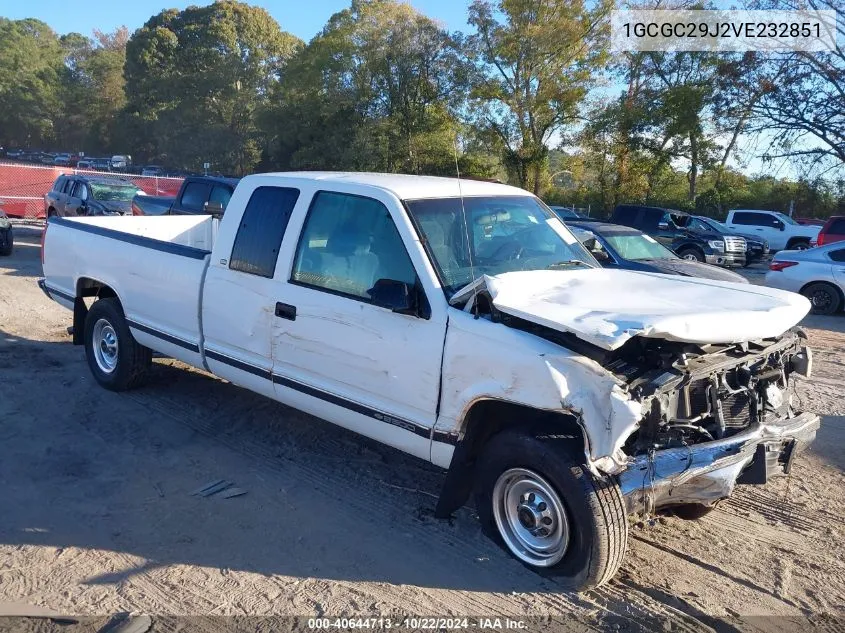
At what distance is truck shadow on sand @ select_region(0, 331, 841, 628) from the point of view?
390 centimetres

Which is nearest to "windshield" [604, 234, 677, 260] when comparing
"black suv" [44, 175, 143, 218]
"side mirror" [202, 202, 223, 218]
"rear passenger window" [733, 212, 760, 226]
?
"side mirror" [202, 202, 223, 218]

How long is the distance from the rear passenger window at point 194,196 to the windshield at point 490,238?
27.8ft

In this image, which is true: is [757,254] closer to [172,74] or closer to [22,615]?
[22,615]

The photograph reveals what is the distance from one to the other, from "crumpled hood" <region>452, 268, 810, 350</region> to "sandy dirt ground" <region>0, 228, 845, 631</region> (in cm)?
128

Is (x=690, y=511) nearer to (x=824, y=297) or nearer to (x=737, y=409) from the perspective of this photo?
(x=737, y=409)

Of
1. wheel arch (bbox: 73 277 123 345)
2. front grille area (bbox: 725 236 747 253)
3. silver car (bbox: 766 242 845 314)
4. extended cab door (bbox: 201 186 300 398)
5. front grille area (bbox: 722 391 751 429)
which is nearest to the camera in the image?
front grille area (bbox: 722 391 751 429)

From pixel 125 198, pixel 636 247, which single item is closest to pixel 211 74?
pixel 125 198

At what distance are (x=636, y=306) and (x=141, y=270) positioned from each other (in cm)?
412

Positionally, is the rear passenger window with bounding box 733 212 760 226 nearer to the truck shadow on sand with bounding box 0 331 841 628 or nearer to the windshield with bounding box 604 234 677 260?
the windshield with bounding box 604 234 677 260

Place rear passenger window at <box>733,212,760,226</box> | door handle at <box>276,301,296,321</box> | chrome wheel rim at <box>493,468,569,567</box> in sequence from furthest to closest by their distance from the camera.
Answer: rear passenger window at <box>733,212,760,226</box>, door handle at <box>276,301,296,321</box>, chrome wheel rim at <box>493,468,569,567</box>

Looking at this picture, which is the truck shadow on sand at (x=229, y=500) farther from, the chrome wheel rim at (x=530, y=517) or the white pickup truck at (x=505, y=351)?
the white pickup truck at (x=505, y=351)

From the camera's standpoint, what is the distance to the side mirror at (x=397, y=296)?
4.06 meters

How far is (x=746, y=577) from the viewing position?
3.90m

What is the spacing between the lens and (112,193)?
687 inches
